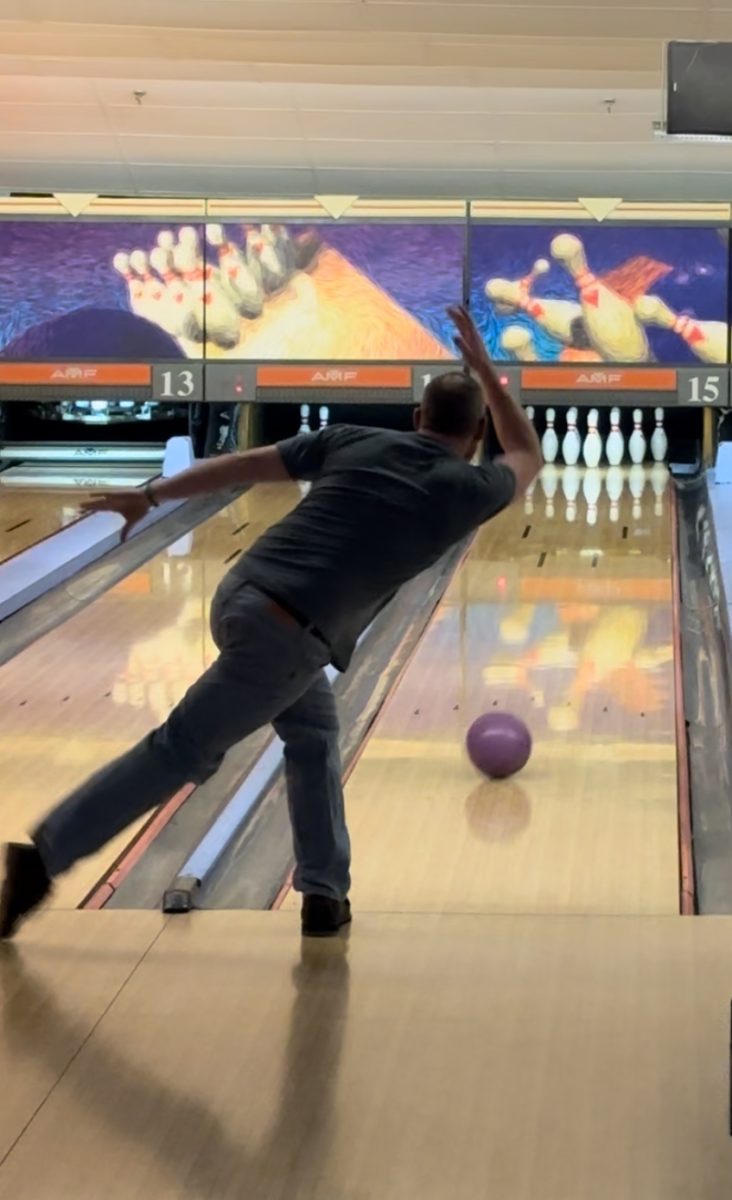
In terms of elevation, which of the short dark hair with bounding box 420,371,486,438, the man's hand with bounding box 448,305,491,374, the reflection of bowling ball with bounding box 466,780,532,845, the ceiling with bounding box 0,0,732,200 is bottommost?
the reflection of bowling ball with bounding box 466,780,532,845

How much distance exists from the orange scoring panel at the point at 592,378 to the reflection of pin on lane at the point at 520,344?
0.09m

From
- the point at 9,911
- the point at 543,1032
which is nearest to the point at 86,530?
the point at 9,911

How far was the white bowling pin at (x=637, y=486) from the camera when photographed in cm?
838

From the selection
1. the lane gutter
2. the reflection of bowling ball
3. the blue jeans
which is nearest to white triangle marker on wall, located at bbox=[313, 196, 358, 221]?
the lane gutter

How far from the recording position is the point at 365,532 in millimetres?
2643

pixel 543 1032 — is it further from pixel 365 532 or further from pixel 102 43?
pixel 102 43

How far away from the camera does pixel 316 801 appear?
276 cm

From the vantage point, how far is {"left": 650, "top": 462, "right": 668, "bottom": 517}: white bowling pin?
846cm

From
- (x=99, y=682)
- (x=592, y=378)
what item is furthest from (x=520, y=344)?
(x=99, y=682)

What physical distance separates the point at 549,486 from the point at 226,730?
6.75 m

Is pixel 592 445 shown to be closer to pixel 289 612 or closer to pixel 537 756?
pixel 537 756

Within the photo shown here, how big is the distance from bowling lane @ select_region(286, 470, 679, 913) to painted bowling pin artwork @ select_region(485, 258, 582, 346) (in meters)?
2.54

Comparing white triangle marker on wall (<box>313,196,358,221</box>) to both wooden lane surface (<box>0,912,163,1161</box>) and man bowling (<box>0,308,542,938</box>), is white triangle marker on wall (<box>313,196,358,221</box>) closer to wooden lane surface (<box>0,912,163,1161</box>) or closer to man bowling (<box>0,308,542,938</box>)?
man bowling (<box>0,308,542,938</box>)

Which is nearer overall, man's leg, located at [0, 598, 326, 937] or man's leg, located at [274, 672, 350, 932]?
man's leg, located at [0, 598, 326, 937]
